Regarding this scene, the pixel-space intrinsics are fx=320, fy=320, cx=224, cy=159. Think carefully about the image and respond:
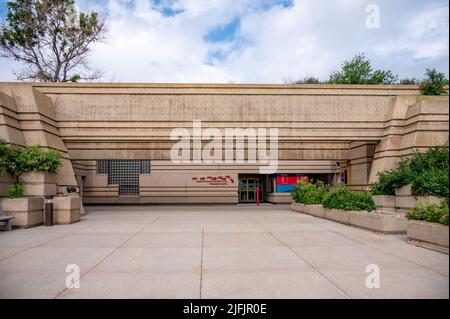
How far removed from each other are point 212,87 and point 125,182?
1841 cm

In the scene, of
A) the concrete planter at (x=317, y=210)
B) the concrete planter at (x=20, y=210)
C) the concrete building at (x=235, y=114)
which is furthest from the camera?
the concrete planter at (x=317, y=210)

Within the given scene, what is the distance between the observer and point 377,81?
103 ft

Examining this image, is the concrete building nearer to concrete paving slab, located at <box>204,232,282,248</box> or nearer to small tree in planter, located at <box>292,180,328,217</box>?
small tree in planter, located at <box>292,180,328,217</box>

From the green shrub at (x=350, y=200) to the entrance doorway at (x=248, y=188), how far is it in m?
21.5

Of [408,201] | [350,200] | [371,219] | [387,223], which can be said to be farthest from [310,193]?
[387,223]

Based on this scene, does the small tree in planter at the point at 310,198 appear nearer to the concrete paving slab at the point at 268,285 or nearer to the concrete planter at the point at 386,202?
the concrete planter at the point at 386,202

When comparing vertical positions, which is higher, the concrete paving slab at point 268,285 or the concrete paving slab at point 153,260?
the concrete paving slab at point 268,285

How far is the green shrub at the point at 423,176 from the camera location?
32.7ft

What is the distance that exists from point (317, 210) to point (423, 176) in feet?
19.8

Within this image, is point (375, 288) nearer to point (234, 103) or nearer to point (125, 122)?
point (234, 103)

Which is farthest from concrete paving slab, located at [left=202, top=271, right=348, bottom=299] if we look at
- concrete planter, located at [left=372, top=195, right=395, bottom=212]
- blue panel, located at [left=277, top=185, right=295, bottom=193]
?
blue panel, located at [left=277, top=185, right=295, bottom=193]

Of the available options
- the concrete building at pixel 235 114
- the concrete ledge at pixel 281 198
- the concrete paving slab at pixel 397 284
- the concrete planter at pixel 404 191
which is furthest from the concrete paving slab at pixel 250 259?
the concrete ledge at pixel 281 198

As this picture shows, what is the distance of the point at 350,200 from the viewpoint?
12.5 metres

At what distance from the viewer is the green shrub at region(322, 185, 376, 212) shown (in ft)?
39.5
